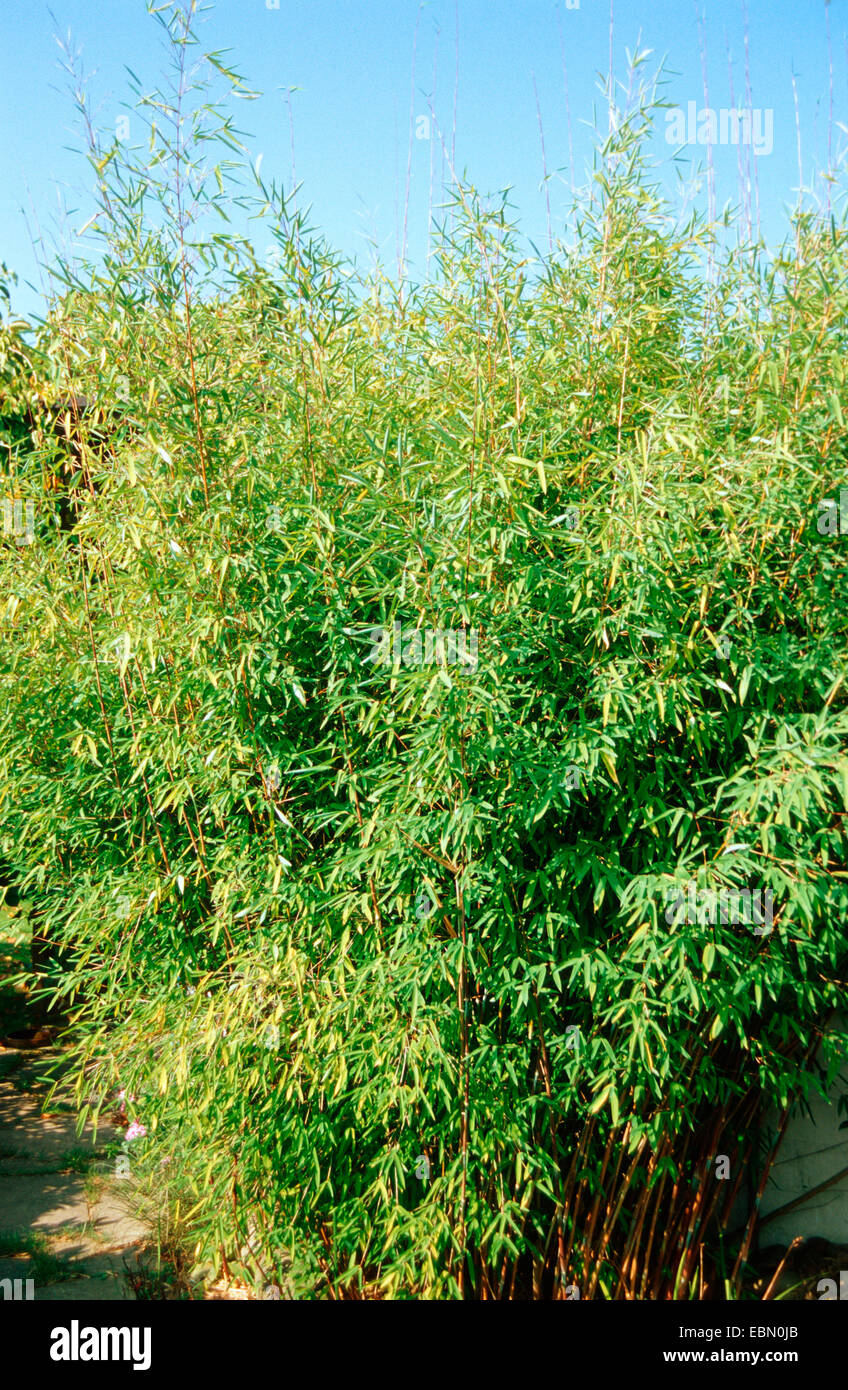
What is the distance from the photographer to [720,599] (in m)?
2.18

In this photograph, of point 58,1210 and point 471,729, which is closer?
point 471,729

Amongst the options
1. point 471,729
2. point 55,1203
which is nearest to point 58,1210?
point 55,1203

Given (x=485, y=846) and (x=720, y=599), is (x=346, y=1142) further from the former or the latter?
(x=720, y=599)

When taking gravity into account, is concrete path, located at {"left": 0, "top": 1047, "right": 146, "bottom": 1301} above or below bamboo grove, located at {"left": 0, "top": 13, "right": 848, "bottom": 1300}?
below

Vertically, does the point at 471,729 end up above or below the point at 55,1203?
above

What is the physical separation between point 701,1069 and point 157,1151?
1736 mm

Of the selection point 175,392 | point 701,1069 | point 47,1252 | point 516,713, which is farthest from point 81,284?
point 47,1252

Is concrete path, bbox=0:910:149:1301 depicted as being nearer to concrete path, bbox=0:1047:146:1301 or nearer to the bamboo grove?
concrete path, bbox=0:1047:146:1301

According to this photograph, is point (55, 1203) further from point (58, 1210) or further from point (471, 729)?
point (471, 729)

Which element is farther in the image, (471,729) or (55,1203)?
(55,1203)

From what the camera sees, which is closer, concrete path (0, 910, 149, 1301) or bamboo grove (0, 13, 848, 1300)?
bamboo grove (0, 13, 848, 1300)

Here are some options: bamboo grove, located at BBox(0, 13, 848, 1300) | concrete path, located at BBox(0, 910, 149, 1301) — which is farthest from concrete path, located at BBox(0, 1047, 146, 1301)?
bamboo grove, located at BBox(0, 13, 848, 1300)

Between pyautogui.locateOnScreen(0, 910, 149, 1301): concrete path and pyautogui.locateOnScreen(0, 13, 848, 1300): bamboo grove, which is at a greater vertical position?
pyautogui.locateOnScreen(0, 13, 848, 1300): bamboo grove

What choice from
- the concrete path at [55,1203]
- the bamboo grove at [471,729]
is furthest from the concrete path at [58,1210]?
the bamboo grove at [471,729]
